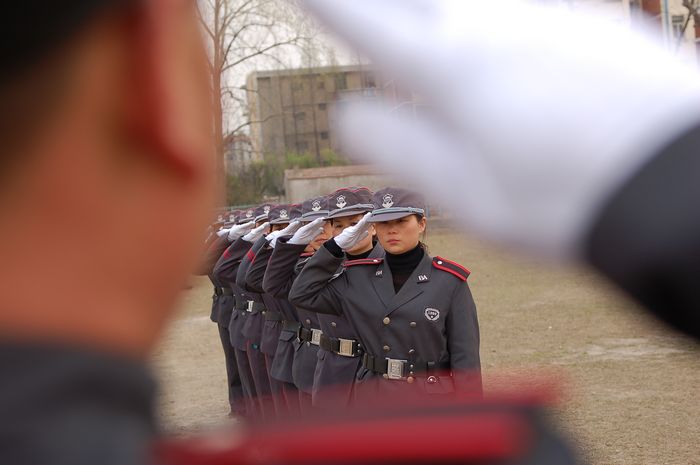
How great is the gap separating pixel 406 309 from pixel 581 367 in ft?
14.3

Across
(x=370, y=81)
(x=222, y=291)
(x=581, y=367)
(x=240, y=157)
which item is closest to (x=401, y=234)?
(x=581, y=367)

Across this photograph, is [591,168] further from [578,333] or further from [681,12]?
[681,12]

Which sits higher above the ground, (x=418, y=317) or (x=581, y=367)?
(x=418, y=317)

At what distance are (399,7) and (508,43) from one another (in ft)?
0.25

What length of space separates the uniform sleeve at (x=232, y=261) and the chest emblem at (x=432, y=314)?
214 inches

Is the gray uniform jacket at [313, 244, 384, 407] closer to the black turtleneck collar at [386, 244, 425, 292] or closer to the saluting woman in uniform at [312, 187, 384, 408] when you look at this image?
the saluting woman in uniform at [312, 187, 384, 408]

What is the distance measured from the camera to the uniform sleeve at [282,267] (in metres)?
7.82

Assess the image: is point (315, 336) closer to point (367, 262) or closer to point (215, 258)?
point (367, 262)

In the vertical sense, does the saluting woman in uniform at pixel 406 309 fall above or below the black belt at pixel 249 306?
above

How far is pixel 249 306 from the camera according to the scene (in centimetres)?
998

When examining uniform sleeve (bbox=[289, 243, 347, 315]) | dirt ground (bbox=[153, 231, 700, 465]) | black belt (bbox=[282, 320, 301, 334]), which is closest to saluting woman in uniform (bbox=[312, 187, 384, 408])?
uniform sleeve (bbox=[289, 243, 347, 315])

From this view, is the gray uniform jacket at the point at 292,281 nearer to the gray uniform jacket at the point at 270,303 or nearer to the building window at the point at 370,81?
the gray uniform jacket at the point at 270,303

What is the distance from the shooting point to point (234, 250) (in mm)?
10641

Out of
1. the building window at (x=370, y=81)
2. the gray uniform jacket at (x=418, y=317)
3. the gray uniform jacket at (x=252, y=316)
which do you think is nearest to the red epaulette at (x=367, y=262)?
the gray uniform jacket at (x=418, y=317)
